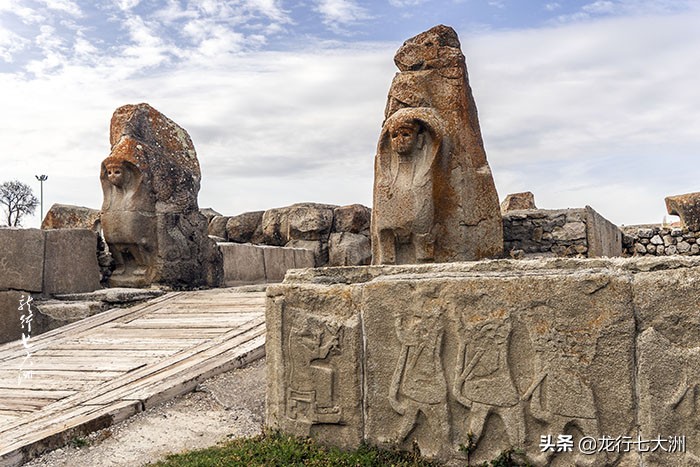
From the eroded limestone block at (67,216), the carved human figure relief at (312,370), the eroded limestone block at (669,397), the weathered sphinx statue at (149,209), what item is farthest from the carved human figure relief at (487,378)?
the eroded limestone block at (67,216)

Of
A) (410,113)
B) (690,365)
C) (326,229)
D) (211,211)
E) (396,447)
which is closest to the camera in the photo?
(690,365)

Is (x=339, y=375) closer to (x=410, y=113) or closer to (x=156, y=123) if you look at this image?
(x=410, y=113)

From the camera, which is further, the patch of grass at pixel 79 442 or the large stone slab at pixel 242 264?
the large stone slab at pixel 242 264

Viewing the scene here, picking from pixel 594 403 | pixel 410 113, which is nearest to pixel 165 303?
pixel 410 113

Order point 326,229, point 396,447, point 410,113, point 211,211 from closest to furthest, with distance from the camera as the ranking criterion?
point 396,447 < point 410,113 < point 326,229 < point 211,211

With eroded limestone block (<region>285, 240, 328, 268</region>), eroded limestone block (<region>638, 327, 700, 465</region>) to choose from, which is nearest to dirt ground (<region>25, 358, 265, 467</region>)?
eroded limestone block (<region>638, 327, 700, 465</region>)

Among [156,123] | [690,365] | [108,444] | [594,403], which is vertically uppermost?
[156,123]

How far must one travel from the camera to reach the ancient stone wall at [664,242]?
11.4 metres

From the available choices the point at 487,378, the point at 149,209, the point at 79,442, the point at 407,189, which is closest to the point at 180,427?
the point at 79,442

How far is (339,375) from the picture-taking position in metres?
3.55

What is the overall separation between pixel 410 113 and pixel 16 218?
21310 millimetres

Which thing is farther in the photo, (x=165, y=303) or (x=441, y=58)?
(x=165, y=303)

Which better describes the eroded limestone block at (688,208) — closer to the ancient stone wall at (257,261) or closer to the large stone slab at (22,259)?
the ancient stone wall at (257,261)

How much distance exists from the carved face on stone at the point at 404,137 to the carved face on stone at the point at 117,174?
13.6 feet
